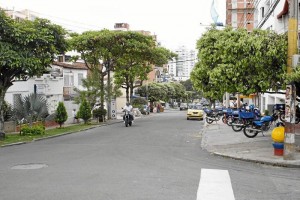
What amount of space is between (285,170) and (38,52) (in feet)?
42.9

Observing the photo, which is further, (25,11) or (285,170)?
(25,11)

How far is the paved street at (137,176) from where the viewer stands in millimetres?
7543

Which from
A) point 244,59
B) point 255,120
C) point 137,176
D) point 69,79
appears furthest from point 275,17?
point 137,176

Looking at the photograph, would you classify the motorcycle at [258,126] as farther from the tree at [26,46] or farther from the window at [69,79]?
the window at [69,79]

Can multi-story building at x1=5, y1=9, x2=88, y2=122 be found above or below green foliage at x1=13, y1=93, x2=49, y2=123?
above

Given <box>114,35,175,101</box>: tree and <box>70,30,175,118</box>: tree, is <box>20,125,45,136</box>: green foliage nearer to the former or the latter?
<box>70,30,175,118</box>: tree

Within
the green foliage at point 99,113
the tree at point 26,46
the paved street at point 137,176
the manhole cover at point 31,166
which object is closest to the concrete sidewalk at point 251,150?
the paved street at point 137,176

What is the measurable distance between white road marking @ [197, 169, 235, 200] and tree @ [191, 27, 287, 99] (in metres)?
3.36

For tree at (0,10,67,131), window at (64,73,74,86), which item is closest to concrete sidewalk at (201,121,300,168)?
tree at (0,10,67,131)

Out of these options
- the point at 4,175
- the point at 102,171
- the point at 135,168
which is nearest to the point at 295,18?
the point at 135,168

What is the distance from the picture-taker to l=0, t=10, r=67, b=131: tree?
17047mm

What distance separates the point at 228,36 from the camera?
12305 mm

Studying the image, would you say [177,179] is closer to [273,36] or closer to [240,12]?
[273,36]

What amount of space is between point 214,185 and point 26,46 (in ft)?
41.9
